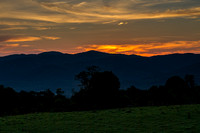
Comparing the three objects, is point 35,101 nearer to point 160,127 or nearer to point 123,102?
point 123,102

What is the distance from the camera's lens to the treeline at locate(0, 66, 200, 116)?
59.0 meters

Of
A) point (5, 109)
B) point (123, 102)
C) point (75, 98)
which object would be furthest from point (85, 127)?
point (5, 109)

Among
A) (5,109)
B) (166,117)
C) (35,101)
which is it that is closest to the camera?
(166,117)

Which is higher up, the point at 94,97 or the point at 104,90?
the point at 104,90

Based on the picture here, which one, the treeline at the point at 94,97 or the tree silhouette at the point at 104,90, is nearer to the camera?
the tree silhouette at the point at 104,90

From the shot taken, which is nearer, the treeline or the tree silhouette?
the tree silhouette

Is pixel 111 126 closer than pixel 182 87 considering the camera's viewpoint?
Yes

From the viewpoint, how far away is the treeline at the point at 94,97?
59.0 m

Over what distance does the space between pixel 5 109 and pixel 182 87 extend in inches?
2225

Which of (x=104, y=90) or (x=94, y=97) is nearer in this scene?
(x=104, y=90)

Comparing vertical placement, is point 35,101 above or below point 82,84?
below

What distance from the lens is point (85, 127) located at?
2641cm

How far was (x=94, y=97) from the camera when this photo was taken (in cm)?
6025

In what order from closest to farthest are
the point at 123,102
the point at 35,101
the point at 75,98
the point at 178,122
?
1. the point at 178,122
2. the point at 123,102
3. the point at 75,98
4. the point at 35,101
